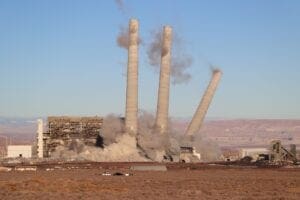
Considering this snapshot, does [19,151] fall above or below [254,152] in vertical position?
above

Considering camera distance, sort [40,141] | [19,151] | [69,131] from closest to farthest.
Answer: [40,141] → [69,131] → [19,151]

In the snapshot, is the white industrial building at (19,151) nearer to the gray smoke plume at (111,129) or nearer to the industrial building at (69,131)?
the industrial building at (69,131)

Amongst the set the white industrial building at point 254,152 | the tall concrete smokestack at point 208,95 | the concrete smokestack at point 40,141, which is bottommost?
the white industrial building at point 254,152

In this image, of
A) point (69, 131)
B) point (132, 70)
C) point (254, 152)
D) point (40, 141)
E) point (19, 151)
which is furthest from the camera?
point (254, 152)

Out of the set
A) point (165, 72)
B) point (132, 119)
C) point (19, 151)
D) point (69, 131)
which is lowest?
point (19, 151)

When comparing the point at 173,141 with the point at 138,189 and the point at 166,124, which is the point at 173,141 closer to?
the point at 166,124

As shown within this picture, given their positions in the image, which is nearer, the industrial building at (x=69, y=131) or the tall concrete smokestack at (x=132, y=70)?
the tall concrete smokestack at (x=132, y=70)

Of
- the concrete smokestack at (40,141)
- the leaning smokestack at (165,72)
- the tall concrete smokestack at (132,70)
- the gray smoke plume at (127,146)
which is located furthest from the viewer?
the concrete smokestack at (40,141)

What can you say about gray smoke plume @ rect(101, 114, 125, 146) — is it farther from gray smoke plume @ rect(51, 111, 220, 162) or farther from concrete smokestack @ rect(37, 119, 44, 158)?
concrete smokestack @ rect(37, 119, 44, 158)

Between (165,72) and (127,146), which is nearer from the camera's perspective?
(165,72)

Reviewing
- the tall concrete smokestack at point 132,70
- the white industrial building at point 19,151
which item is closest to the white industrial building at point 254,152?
the tall concrete smokestack at point 132,70

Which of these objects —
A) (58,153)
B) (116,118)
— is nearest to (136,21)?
(116,118)

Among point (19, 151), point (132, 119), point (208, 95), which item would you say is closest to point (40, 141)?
point (19, 151)

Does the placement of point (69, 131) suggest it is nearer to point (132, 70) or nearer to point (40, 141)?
point (40, 141)
